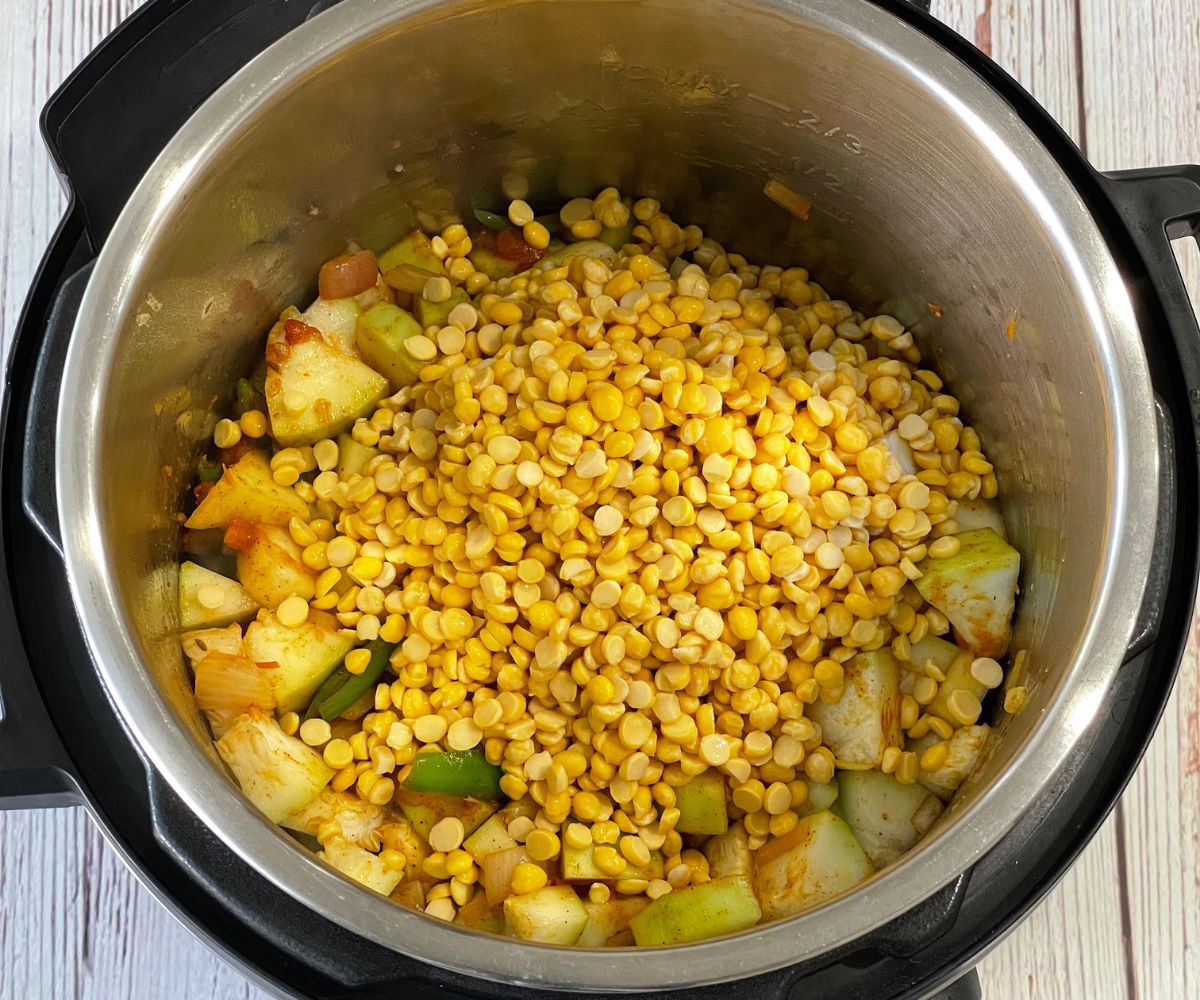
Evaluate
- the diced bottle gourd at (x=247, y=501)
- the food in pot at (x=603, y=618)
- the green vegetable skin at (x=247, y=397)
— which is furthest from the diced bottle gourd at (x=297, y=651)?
the green vegetable skin at (x=247, y=397)

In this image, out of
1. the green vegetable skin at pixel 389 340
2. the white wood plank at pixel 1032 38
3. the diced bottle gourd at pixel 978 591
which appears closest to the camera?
the diced bottle gourd at pixel 978 591

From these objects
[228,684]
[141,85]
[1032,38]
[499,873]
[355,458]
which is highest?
[1032,38]

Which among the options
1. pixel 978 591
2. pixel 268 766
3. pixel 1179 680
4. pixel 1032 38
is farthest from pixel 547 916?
pixel 1032 38

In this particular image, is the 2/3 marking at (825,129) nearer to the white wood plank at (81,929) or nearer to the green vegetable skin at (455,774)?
the green vegetable skin at (455,774)

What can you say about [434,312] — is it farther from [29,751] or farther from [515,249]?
[29,751]

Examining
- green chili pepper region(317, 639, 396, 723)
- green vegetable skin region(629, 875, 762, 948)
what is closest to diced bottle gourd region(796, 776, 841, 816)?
green vegetable skin region(629, 875, 762, 948)

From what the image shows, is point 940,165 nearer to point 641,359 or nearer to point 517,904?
point 641,359
